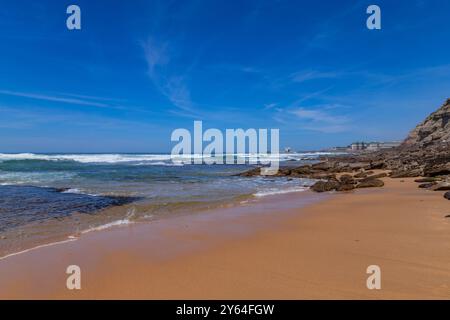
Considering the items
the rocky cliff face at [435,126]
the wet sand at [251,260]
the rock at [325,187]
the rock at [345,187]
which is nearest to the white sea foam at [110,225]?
the wet sand at [251,260]

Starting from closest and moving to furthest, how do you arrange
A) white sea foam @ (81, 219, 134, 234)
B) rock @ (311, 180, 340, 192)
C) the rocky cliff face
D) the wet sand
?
the wet sand < white sea foam @ (81, 219, 134, 234) < rock @ (311, 180, 340, 192) < the rocky cliff face

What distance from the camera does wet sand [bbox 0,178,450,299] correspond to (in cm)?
318

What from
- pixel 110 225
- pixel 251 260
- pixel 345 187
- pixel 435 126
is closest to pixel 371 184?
pixel 345 187

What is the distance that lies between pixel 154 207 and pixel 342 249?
5.93 metres

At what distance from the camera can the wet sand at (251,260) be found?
10.4ft

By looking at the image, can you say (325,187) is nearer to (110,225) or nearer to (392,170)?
(392,170)

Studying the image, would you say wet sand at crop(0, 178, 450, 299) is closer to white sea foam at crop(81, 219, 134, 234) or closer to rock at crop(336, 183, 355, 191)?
white sea foam at crop(81, 219, 134, 234)

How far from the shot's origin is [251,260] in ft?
13.4

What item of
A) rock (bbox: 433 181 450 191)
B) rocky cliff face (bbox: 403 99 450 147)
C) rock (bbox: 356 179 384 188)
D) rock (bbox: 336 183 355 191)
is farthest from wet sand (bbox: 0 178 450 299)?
rocky cliff face (bbox: 403 99 450 147)

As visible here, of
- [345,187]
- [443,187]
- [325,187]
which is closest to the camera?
[443,187]

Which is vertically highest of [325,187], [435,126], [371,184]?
[435,126]

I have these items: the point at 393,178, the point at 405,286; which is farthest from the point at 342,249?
the point at 393,178
